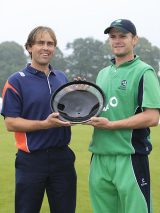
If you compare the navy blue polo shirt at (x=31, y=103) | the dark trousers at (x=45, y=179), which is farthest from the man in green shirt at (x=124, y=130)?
the navy blue polo shirt at (x=31, y=103)

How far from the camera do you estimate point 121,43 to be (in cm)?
339

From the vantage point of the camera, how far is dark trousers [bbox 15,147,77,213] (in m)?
3.53

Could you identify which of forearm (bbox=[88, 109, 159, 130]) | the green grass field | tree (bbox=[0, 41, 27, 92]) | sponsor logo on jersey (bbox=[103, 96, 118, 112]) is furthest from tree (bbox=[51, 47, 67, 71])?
forearm (bbox=[88, 109, 159, 130])

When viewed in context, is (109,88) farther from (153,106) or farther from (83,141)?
(83,141)

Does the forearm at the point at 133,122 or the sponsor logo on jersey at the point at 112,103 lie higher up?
the sponsor logo on jersey at the point at 112,103

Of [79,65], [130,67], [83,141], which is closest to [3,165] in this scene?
[83,141]

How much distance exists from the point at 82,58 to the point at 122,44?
63.5m

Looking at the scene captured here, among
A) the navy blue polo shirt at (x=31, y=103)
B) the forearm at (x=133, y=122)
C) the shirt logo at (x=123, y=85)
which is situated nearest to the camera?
the forearm at (x=133, y=122)

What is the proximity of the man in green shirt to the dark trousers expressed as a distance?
26 cm

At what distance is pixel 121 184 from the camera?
132 inches

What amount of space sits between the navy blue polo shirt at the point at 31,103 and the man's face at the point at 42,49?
80 millimetres

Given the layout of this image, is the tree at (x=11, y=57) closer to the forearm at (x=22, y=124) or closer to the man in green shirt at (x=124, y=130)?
the forearm at (x=22, y=124)

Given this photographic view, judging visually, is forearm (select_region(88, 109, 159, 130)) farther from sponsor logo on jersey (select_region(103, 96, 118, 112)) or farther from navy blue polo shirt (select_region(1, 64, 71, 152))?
navy blue polo shirt (select_region(1, 64, 71, 152))

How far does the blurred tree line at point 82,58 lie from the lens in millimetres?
64206
